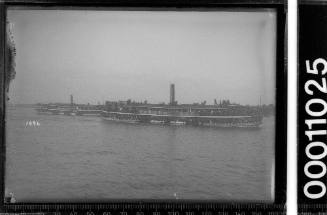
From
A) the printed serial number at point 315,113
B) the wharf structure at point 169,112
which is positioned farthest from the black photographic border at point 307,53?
the wharf structure at point 169,112

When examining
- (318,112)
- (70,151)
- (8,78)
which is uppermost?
(8,78)

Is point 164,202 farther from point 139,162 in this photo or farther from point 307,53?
point 307,53

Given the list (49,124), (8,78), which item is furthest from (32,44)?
(49,124)

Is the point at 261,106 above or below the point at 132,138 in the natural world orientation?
above

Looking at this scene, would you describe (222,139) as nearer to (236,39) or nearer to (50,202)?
(236,39)

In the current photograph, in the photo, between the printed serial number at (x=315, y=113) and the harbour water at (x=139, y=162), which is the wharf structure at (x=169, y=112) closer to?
the harbour water at (x=139, y=162)
